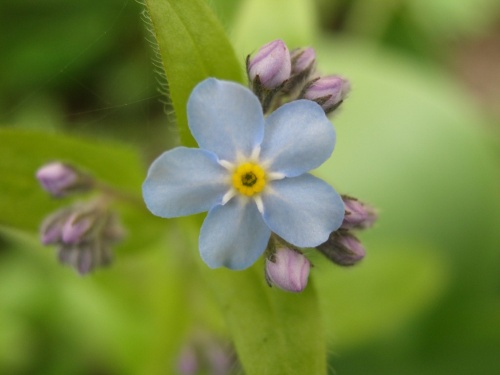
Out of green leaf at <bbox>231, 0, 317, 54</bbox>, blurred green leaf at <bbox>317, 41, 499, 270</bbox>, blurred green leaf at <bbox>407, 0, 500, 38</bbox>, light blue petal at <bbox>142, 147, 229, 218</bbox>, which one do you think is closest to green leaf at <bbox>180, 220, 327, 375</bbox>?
light blue petal at <bbox>142, 147, 229, 218</bbox>

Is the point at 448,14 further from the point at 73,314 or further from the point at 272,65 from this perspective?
the point at 272,65

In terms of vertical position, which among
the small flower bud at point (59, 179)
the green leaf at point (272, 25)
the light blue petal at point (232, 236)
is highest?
the light blue petal at point (232, 236)

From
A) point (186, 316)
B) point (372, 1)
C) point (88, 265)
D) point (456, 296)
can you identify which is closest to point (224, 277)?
point (88, 265)

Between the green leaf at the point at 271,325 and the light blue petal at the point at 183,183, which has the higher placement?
the light blue petal at the point at 183,183

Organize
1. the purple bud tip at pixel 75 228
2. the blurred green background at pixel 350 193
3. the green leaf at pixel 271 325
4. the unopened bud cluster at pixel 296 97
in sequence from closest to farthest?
the unopened bud cluster at pixel 296 97, the green leaf at pixel 271 325, the purple bud tip at pixel 75 228, the blurred green background at pixel 350 193

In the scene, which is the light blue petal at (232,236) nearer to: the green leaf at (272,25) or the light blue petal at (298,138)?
the light blue petal at (298,138)

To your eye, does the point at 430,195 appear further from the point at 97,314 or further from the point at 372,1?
the point at 97,314

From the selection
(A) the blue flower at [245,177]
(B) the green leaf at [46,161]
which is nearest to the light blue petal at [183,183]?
(A) the blue flower at [245,177]

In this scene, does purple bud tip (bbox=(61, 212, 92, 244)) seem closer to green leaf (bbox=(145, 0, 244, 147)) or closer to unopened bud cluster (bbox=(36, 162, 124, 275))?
unopened bud cluster (bbox=(36, 162, 124, 275))

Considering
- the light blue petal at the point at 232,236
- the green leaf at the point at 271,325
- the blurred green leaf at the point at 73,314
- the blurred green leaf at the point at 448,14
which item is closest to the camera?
the light blue petal at the point at 232,236
